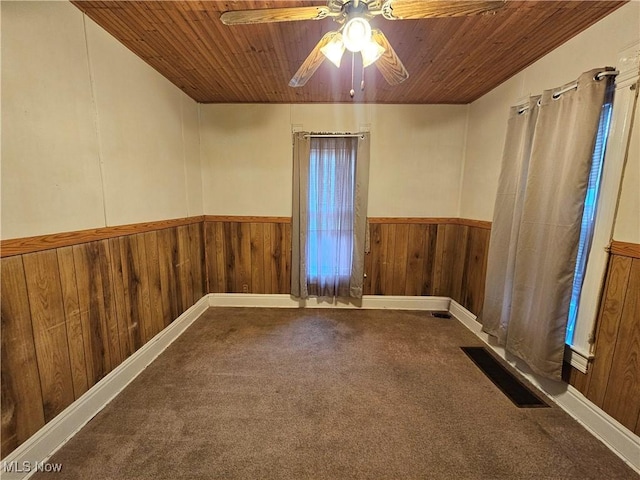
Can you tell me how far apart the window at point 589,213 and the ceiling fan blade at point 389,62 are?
1.15m

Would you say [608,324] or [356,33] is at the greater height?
[356,33]

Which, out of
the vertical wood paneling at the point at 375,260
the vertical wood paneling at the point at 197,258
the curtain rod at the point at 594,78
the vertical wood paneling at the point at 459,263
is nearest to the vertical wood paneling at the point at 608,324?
the curtain rod at the point at 594,78

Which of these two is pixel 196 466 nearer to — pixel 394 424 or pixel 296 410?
pixel 296 410

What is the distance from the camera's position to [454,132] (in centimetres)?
292

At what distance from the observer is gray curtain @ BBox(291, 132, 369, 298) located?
2.90 m

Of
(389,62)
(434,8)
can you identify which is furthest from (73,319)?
(434,8)

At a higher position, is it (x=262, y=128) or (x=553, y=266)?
(x=262, y=128)

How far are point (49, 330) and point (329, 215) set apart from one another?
2376mm

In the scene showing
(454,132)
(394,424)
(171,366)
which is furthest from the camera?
(454,132)

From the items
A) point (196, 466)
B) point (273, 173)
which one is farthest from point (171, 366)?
point (273, 173)

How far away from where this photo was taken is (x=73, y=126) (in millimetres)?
1457

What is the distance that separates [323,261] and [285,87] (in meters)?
1.87

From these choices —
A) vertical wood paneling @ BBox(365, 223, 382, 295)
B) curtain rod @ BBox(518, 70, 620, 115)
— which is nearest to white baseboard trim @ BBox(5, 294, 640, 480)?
vertical wood paneling @ BBox(365, 223, 382, 295)

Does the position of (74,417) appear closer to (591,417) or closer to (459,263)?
(591,417)
